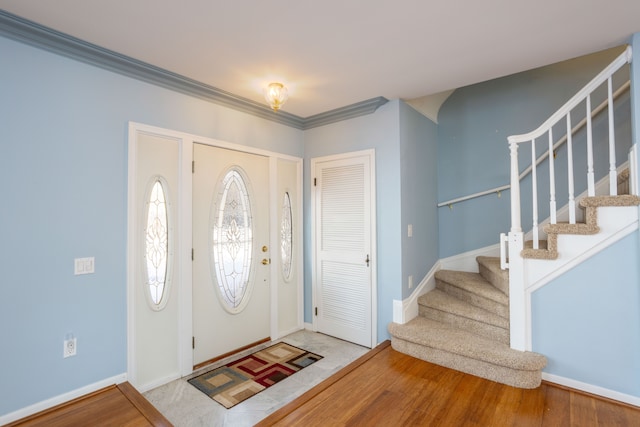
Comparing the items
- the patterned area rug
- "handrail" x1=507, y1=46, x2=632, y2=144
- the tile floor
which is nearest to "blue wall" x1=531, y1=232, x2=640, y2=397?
"handrail" x1=507, y1=46, x2=632, y2=144

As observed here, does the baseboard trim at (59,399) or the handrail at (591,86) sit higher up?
the handrail at (591,86)

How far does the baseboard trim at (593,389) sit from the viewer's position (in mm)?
2062

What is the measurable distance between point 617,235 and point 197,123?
3.42 m

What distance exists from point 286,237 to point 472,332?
2.16 meters

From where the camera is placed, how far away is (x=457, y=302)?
3062 mm

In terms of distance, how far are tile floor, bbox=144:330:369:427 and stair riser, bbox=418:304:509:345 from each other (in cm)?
90

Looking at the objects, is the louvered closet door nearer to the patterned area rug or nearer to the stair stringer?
the patterned area rug

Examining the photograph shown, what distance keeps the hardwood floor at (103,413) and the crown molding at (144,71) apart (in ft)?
7.74

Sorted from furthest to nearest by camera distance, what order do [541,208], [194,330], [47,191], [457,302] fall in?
[541,208] → [457,302] → [194,330] → [47,191]

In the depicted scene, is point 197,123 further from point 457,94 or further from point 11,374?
point 457,94

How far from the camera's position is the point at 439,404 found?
6.87 feet

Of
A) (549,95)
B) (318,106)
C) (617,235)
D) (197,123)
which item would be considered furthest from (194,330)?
(549,95)

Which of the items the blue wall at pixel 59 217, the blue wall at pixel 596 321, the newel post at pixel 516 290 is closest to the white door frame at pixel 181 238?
the blue wall at pixel 59 217

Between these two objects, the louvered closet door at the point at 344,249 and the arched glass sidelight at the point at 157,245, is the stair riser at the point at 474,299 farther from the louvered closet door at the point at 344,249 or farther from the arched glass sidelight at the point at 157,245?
the arched glass sidelight at the point at 157,245
